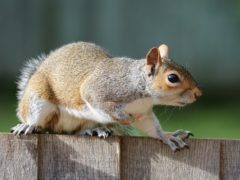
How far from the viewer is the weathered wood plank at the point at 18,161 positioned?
3.53 metres

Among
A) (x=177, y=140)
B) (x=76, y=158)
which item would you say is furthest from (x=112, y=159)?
(x=177, y=140)

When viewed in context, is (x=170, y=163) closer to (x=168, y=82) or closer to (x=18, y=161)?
(x=168, y=82)

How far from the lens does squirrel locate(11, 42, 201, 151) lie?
3865mm

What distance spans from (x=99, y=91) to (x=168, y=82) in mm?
329

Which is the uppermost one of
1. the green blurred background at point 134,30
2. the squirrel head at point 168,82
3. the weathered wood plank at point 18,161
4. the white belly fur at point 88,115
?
the green blurred background at point 134,30

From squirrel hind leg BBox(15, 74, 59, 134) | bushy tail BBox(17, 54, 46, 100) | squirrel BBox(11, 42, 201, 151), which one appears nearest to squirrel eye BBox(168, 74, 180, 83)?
squirrel BBox(11, 42, 201, 151)

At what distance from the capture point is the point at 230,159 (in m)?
3.54

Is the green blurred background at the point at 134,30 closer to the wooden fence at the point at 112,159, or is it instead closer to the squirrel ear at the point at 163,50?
the squirrel ear at the point at 163,50

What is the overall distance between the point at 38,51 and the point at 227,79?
6.26 ft

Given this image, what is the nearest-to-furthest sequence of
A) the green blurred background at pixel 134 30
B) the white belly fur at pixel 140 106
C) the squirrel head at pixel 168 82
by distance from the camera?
the squirrel head at pixel 168 82 → the white belly fur at pixel 140 106 → the green blurred background at pixel 134 30

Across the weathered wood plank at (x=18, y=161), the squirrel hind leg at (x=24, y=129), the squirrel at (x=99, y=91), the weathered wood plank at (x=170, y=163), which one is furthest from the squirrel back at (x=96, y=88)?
the weathered wood plank at (x=18, y=161)

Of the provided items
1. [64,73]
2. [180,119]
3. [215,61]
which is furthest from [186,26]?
[64,73]

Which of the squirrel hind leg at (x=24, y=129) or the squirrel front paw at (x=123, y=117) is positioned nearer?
the squirrel hind leg at (x=24, y=129)

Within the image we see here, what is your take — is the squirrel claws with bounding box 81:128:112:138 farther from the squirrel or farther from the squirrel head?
the squirrel head
